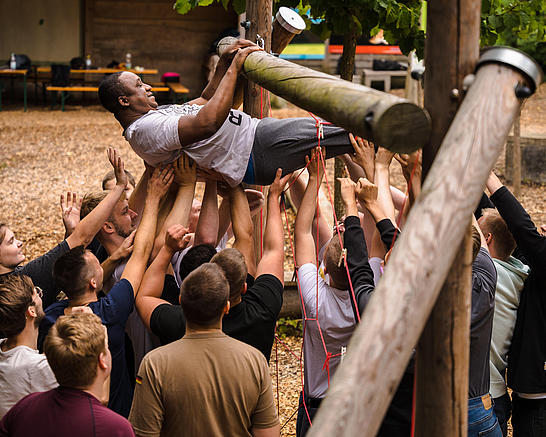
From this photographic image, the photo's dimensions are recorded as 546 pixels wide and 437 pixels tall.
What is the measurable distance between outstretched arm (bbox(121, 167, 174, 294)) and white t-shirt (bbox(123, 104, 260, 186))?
81mm

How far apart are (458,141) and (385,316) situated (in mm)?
440

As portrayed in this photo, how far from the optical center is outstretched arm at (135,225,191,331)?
2934 millimetres

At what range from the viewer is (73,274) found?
110 inches

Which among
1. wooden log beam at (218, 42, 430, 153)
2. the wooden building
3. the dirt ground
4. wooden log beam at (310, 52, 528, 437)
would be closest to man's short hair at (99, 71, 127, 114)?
wooden log beam at (218, 42, 430, 153)

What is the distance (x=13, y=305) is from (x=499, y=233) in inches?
88.3

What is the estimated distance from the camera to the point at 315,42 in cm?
1848

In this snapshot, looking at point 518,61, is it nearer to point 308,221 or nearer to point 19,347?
point 308,221

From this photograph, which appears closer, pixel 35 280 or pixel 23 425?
pixel 23 425

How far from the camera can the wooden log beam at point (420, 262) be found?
133 cm

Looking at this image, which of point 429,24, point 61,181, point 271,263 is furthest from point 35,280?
point 61,181

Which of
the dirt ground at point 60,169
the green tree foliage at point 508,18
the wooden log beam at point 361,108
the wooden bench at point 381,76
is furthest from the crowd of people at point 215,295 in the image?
the wooden bench at point 381,76

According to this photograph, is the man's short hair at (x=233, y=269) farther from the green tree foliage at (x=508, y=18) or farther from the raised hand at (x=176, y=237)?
the green tree foliage at (x=508, y=18)

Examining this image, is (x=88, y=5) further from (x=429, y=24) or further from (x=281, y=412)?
(x=429, y=24)

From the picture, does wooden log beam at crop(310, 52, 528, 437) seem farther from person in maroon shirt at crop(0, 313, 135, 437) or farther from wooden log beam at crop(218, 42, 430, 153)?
person in maroon shirt at crop(0, 313, 135, 437)
